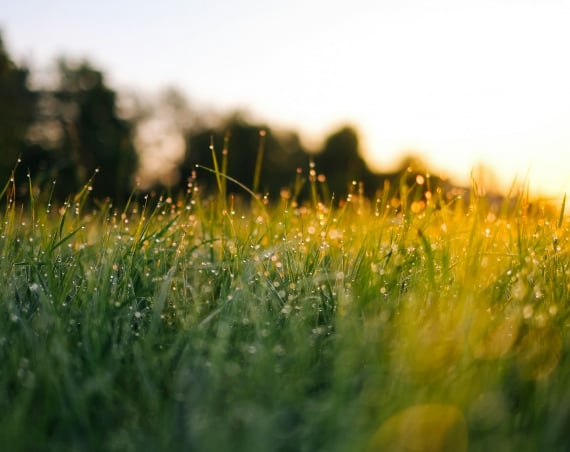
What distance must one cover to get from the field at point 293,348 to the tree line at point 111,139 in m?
23.1

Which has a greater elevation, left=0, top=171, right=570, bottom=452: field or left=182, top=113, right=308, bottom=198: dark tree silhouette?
left=0, top=171, right=570, bottom=452: field

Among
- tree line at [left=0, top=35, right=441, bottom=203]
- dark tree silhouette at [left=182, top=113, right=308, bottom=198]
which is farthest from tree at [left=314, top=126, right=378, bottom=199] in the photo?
dark tree silhouette at [left=182, top=113, right=308, bottom=198]

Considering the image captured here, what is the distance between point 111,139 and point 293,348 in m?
32.7

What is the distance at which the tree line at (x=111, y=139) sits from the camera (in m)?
27.9

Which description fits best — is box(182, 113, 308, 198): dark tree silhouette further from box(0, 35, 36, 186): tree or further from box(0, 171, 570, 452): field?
box(0, 171, 570, 452): field

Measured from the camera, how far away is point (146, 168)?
38562 mm

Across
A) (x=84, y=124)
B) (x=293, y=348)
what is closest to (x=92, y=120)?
(x=84, y=124)

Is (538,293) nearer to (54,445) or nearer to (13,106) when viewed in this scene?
(54,445)

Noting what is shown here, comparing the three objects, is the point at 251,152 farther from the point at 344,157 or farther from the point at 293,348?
the point at 293,348

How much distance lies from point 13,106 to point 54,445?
2917cm

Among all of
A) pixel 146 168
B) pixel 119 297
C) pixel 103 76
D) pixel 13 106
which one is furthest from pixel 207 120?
pixel 119 297

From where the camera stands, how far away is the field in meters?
1.45

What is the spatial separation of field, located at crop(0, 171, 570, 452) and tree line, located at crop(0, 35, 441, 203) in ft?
75.9

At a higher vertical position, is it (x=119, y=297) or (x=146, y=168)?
(x=119, y=297)
